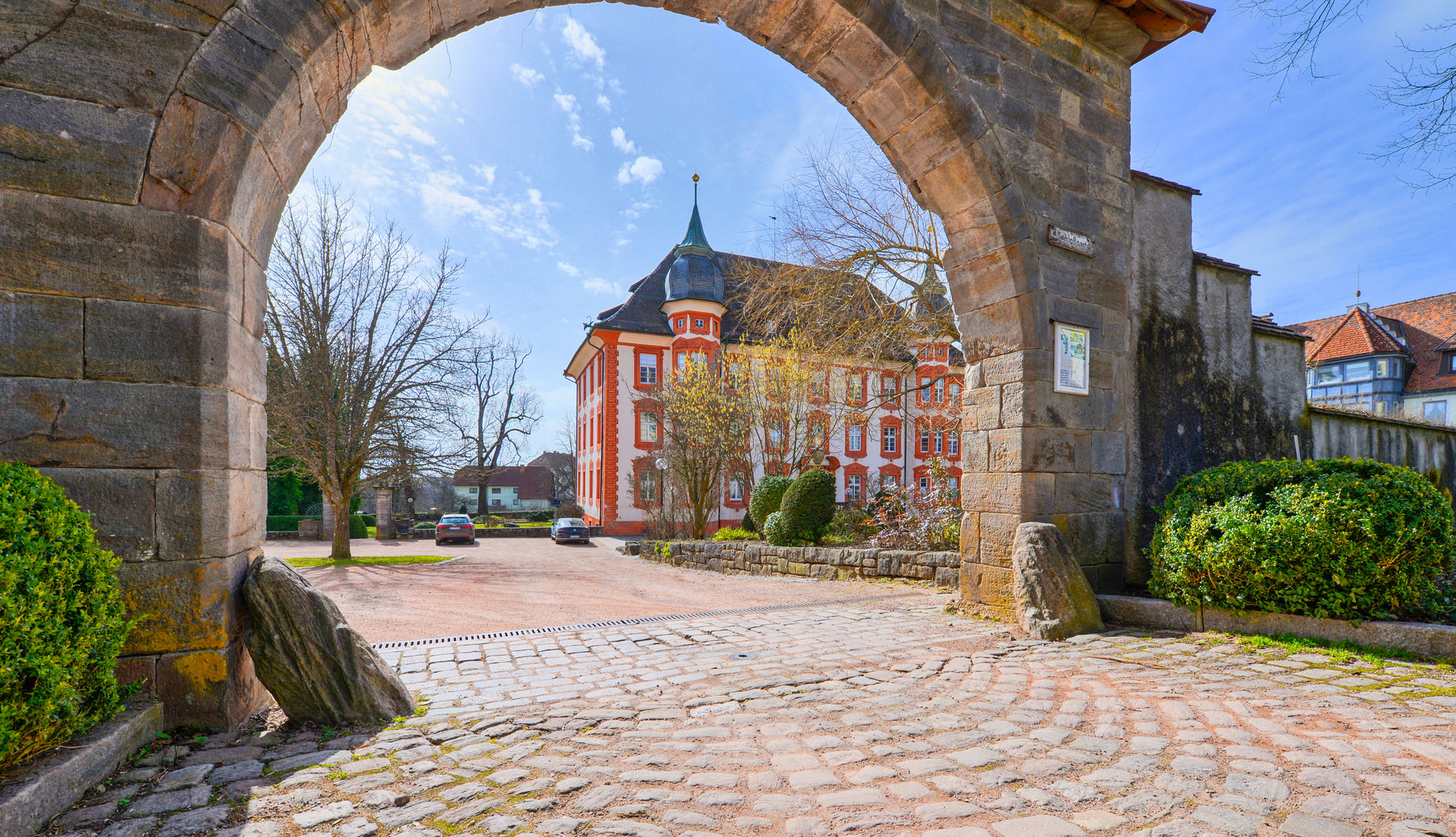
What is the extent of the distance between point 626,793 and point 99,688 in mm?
1946

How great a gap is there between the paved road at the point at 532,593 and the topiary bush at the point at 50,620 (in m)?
3.24

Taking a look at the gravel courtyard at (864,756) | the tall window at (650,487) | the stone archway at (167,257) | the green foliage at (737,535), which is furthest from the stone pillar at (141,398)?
the tall window at (650,487)

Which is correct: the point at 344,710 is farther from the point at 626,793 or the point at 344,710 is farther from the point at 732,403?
the point at 732,403

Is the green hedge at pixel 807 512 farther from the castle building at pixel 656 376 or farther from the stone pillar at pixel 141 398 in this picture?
the castle building at pixel 656 376

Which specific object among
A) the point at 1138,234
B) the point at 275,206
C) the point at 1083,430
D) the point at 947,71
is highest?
the point at 947,71

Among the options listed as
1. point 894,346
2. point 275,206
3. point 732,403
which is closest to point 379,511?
point 732,403

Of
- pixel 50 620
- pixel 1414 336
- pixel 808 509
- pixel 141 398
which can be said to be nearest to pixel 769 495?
pixel 808 509

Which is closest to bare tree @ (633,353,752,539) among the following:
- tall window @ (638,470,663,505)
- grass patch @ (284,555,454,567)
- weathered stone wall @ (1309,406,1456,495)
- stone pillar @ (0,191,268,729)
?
A: tall window @ (638,470,663,505)

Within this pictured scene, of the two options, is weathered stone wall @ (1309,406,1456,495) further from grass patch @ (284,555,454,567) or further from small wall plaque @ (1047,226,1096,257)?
grass patch @ (284,555,454,567)

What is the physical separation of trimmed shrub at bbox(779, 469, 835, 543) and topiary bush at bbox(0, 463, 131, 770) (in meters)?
10.4

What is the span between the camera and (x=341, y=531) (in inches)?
618

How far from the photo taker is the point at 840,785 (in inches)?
94.8

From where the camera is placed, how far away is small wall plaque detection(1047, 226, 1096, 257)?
5324 millimetres

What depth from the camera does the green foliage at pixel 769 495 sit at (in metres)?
14.4
